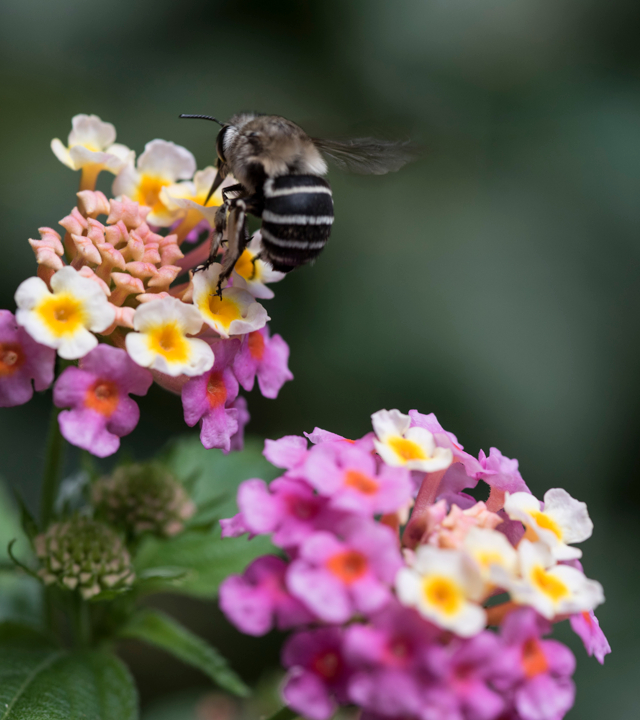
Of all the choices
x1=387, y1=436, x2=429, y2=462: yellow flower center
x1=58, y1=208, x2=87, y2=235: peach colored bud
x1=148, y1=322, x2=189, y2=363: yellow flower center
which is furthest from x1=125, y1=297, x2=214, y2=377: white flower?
x1=387, y1=436, x2=429, y2=462: yellow flower center

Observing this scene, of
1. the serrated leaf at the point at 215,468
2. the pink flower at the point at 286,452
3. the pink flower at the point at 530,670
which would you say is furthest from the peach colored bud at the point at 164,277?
the pink flower at the point at 530,670

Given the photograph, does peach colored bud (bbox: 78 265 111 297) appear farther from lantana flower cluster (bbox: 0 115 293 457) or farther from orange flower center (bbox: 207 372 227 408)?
orange flower center (bbox: 207 372 227 408)

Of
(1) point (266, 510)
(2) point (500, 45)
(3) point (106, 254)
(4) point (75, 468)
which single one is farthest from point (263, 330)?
(2) point (500, 45)

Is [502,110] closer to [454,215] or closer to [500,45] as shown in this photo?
[500,45]

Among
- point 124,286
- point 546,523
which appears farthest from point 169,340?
point 546,523

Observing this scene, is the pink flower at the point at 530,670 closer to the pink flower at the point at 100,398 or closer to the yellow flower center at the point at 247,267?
the pink flower at the point at 100,398

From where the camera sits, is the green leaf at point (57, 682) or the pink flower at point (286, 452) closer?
the pink flower at point (286, 452)
